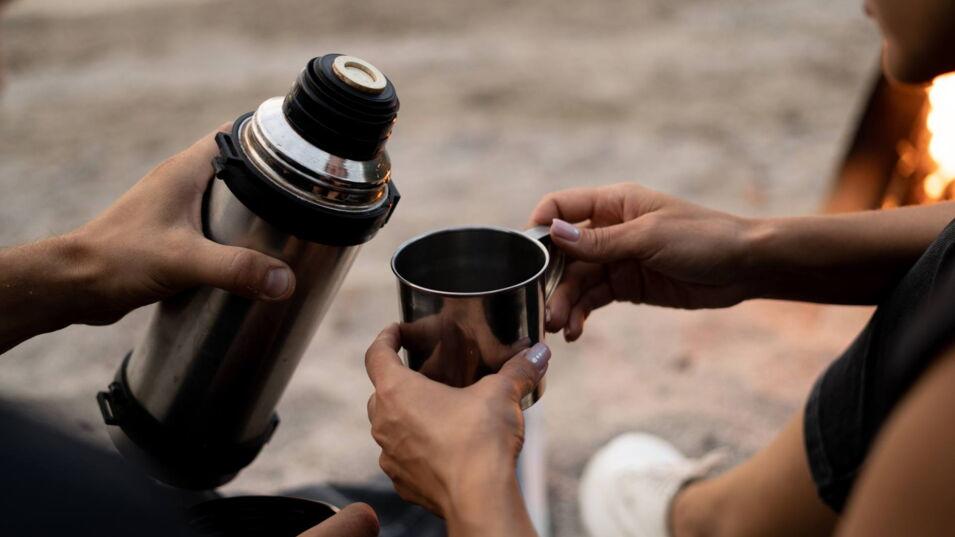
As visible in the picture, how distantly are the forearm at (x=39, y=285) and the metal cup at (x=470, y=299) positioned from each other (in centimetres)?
44

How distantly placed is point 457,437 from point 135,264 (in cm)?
48

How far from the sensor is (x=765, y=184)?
319 cm

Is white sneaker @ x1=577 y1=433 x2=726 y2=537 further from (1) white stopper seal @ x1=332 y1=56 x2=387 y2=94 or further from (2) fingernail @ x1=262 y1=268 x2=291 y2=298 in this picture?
(1) white stopper seal @ x1=332 y1=56 x2=387 y2=94

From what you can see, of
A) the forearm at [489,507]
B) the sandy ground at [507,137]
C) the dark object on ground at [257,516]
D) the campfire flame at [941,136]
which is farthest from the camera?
the sandy ground at [507,137]

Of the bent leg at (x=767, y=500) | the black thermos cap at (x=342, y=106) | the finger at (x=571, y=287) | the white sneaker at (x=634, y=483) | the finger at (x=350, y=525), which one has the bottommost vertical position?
the white sneaker at (x=634, y=483)

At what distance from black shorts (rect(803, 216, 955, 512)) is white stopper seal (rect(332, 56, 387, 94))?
1.97ft

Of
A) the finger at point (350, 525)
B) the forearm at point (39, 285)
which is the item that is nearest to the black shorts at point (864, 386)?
the finger at point (350, 525)

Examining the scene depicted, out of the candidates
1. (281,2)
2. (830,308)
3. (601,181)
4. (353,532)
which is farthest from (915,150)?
(281,2)

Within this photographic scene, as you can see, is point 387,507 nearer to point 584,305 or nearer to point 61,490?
point 584,305

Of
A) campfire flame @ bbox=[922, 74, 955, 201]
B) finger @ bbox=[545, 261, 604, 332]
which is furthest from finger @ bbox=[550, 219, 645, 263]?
campfire flame @ bbox=[922, 74, 955, 201]

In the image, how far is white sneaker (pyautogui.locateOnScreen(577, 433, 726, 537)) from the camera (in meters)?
1.80

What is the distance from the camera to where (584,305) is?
4.87ft

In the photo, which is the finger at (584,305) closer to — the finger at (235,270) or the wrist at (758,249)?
the wrist at (758,249)

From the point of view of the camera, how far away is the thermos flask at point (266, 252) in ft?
3.27
